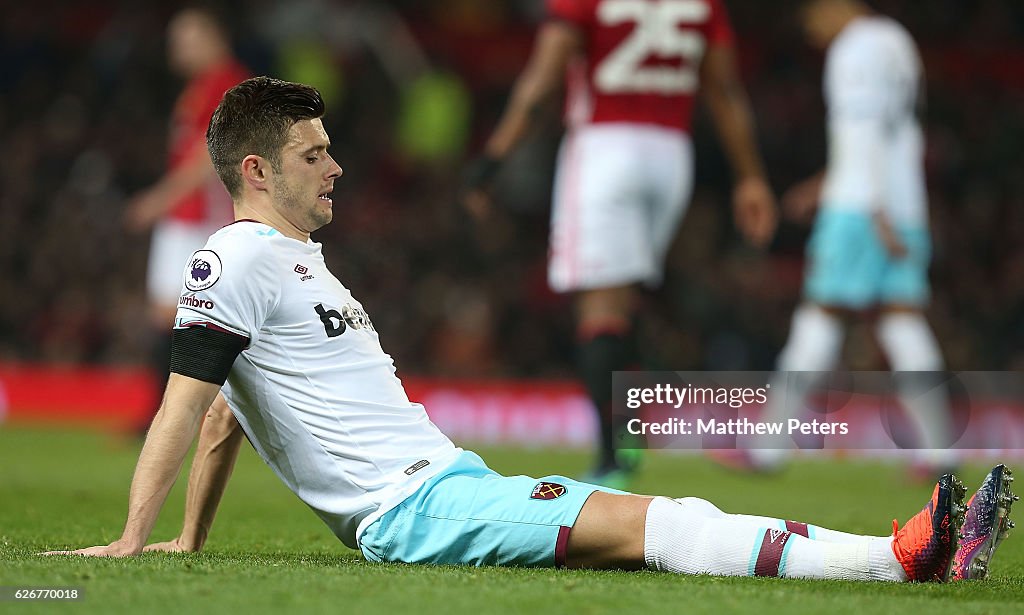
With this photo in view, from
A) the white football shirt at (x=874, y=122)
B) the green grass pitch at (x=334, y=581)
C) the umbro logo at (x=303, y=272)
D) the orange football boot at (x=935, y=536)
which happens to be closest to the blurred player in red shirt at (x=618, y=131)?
the green grass pitch at (x=334, y=581)

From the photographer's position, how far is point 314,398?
11.2 ft

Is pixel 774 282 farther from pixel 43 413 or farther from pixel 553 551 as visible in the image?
pixel 553 551

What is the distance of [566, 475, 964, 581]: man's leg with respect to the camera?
10.5ft

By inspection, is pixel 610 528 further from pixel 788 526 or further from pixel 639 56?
pixel 639 56

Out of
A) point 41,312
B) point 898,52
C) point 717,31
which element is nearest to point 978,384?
point 898,52

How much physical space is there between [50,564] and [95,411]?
909 cm

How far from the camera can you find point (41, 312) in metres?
12.9

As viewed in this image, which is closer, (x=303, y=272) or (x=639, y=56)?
(x=303, y=272)

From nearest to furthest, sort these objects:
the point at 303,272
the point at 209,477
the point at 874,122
A: the point at 303,272 < the point at 209,477 < the point at 874,122

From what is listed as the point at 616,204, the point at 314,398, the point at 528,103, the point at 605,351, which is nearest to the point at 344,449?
the point at 314,398

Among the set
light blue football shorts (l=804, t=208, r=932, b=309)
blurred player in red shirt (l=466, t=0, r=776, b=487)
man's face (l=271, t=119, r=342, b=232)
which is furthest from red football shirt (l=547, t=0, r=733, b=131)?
man's face (l=271, t=119, r=342, b=232)

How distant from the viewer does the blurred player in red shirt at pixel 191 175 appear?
27.7 ft

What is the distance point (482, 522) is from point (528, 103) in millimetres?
2805

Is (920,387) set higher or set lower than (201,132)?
lower
